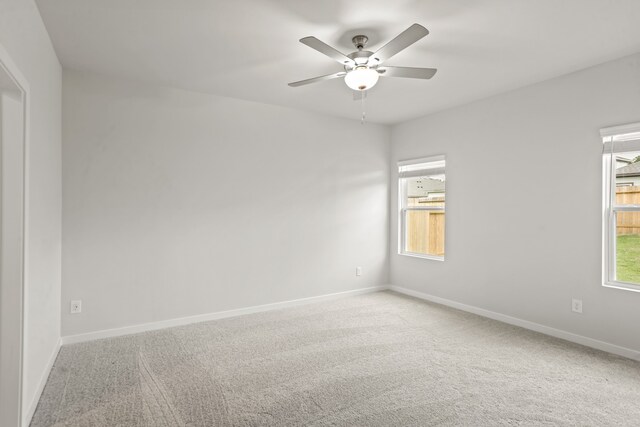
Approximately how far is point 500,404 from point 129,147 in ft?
12.3

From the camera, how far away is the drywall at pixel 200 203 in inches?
128

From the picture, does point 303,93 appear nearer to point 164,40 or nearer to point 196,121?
point 196,121

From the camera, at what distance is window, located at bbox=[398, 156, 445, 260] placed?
468 centimetres

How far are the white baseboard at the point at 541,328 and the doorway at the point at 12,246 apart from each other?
407 centimetres

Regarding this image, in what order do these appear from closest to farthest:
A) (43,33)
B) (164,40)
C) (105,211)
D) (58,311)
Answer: (43,33) < (164,40) < (58,311) < (105,211)

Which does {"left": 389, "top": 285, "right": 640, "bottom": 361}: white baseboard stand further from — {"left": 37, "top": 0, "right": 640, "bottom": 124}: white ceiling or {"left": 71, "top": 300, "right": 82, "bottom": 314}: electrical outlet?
{"left": 71, "top": 300, "right": 82, "bottom": 314}: electrical outlet

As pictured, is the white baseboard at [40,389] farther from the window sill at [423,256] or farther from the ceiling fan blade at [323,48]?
the window sill at [423,256]

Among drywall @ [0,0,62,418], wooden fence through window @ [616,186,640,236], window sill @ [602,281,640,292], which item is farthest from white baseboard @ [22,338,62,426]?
wooden fence through window @ [616,186,640,236]

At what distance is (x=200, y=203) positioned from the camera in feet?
12.5

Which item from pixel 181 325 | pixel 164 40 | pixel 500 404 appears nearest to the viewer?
pixel 500 404

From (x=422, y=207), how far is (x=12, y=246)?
4340 millimetres

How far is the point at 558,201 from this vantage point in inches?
132

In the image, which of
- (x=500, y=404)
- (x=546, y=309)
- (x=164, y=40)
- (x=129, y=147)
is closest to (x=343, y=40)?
(x=164, y=40)

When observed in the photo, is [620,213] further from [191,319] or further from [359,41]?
[191,319]
